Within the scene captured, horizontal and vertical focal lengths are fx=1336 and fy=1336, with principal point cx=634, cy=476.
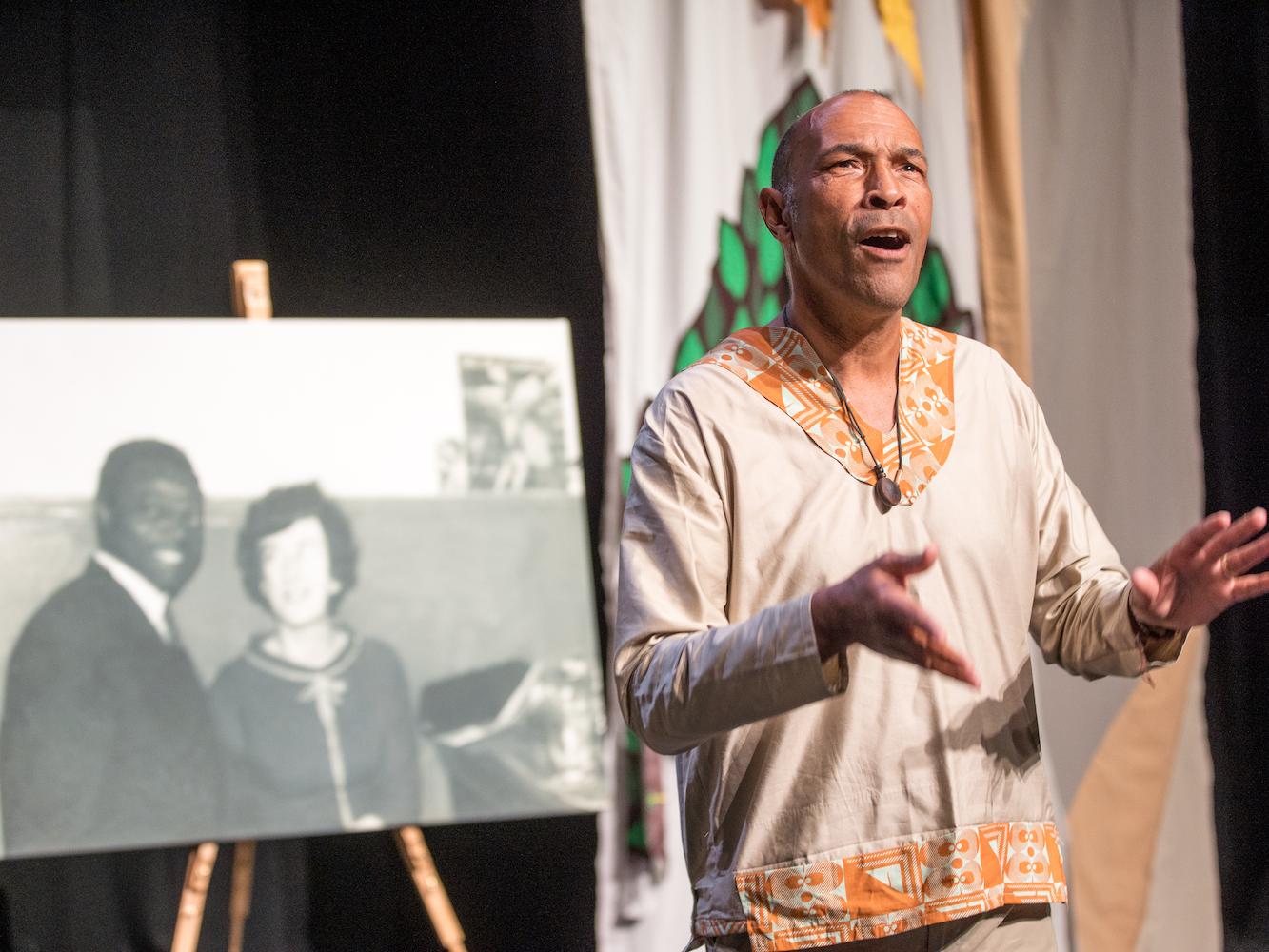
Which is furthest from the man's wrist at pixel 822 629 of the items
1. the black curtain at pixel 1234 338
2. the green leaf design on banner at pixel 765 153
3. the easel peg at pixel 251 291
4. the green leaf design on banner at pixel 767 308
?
the black curtain at pixel 1234 338

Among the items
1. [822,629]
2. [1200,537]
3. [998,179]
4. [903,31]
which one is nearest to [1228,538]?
[1200,537]

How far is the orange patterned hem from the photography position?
125 centimetres

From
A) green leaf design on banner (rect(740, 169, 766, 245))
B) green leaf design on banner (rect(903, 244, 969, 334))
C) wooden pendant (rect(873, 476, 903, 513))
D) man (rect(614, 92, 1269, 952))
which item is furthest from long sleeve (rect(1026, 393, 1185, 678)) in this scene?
green leaf design on banner (rect(903, 244, 969, 334))

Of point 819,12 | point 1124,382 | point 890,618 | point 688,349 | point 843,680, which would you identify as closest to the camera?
point 890,618

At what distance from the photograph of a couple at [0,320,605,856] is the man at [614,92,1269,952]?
105 centimetres

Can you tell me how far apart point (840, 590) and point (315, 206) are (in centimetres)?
212

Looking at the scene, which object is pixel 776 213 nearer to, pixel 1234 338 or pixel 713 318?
pixel 713 318

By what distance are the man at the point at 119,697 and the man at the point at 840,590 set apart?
1.16m

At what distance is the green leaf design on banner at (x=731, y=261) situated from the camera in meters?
2.77

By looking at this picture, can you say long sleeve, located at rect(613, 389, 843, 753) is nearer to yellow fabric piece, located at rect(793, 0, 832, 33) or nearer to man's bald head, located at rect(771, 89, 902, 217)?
man's bald head, located at rect(771, 89, 902, 217)

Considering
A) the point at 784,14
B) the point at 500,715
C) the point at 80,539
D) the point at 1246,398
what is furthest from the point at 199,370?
the point at 1246,398

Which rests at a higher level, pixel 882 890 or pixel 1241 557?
pixel 1241 557

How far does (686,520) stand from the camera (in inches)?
52.0

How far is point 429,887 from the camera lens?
2.29 m
